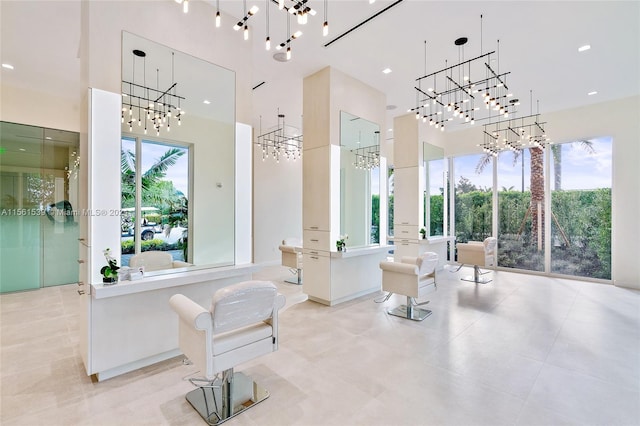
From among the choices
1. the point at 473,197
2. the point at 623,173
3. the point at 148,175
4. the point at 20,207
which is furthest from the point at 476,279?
the point at 20,207

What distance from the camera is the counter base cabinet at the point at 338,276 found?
480 centimetres

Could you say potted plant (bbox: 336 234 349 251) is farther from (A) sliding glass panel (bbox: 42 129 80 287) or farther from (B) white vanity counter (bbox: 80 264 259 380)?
(A) sliding glass panel (bbox: 42 129 80 287)

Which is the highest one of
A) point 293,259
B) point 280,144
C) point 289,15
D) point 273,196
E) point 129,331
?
point 289,15

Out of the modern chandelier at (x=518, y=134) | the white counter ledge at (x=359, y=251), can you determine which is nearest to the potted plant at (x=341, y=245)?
the white counter ledge at (x=359, y=251)

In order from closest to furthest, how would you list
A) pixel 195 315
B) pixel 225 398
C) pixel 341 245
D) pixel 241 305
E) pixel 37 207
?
pixel 195 315 → pixel 241 305 → pixel 225 398 → pixel 341 245 → pixel 37 207

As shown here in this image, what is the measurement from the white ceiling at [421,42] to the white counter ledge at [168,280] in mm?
2949

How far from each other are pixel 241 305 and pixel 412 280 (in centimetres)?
274

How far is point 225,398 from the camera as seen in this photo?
2.28m

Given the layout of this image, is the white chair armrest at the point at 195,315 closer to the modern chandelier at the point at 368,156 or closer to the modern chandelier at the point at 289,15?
the modern chandelier at the point at 289,15

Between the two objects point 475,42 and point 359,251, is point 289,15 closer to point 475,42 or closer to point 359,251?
point 475,42

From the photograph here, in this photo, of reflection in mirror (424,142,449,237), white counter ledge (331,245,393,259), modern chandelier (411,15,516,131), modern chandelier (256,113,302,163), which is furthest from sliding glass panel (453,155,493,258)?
modern chandelier (256,113,302,163)

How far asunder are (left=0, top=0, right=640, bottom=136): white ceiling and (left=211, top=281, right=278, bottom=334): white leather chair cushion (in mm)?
3283

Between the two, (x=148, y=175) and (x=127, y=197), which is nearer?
(x=127, y=197)

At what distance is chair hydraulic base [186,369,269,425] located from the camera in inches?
85.5
